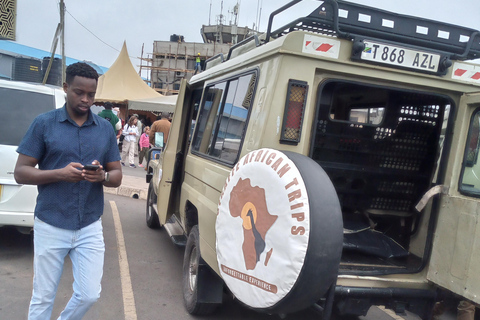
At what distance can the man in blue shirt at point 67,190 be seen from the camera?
7.84 ft

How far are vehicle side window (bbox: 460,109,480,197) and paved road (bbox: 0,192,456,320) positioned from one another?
1.54 m

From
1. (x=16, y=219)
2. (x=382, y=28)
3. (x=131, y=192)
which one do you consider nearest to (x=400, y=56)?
(x=382, y=28)

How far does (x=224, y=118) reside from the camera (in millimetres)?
3742

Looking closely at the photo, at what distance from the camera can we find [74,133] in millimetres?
2486

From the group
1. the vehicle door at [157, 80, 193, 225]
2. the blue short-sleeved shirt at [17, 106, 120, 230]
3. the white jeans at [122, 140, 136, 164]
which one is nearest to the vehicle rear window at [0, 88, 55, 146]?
the vehicle door at [157, 80, 193, 225]

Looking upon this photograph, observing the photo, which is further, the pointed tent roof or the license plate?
the pointed tent roof

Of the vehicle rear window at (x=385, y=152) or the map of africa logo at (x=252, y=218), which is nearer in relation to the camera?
the map of africa logo at (x=252, y=218)

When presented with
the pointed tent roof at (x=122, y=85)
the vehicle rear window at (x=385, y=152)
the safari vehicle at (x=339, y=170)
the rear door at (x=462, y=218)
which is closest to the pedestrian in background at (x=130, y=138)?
the pointed tent roof at (x=122, y=85)

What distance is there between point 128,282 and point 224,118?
220 cm

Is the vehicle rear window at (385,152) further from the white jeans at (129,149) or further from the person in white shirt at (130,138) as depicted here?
the white jeans at (129,149)

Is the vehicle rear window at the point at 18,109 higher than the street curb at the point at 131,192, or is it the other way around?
the vehicle rear window at the point at 18,109

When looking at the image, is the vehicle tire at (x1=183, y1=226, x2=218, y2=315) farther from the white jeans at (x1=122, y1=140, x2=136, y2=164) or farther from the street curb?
the white jeans at (x1=122, y1=140, x2=136, y2=164)

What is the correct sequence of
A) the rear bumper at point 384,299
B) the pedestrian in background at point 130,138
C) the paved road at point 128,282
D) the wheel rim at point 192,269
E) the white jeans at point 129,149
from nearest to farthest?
the rear bumper at point 384,299, the paved road at point 128,282, the wheel rim at point 192,269, the pedestrian in background at point 130,138, the white jeans at point 129,149

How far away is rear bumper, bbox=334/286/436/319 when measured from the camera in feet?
9.20
